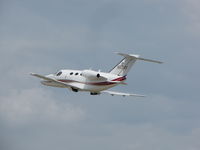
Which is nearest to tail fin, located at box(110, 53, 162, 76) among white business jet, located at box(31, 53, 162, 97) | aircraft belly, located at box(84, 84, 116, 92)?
white business jet, located at box(31, 53, 162, 97)

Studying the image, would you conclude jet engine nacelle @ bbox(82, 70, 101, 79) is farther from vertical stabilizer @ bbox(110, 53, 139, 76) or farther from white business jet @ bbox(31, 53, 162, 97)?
vertical stabilizer @ bbox(110, 53, 139, 76)

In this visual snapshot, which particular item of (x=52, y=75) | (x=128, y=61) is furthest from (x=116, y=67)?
(x=52, y=75)

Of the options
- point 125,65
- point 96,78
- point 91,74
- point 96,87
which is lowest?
point 96,87

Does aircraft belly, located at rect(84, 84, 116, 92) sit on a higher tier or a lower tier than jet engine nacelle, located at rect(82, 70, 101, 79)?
lower

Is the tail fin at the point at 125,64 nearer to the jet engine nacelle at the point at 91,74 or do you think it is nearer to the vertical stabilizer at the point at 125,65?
the vertical stabilizer at the point at 125,65

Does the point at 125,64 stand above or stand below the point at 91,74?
above

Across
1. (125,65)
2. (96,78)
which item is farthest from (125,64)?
(96,78)

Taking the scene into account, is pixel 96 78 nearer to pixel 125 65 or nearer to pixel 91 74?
pixel 91 74

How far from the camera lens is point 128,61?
98.9 m

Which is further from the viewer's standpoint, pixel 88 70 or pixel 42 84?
pixel 42 84

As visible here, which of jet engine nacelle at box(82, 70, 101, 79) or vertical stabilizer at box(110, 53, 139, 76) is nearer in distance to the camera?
jet engine nacelle at box(82, 70, 101, 79)

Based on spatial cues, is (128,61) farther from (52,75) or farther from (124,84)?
(52,75)

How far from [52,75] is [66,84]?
20.3 feet

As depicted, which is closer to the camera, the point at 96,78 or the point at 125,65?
the point at 96,78
